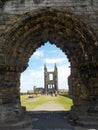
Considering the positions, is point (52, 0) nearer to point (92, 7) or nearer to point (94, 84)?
point (92, 7)

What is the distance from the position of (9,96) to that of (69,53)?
3.37 m

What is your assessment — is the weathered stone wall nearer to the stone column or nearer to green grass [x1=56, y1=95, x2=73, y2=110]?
the stone column

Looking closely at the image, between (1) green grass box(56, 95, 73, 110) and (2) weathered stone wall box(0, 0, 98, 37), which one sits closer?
(2) weathered stone wall box(0, 0, 98, 37)

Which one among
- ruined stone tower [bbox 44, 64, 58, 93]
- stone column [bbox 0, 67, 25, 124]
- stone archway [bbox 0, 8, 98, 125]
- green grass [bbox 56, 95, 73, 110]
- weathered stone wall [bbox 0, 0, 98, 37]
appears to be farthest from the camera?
ruined stone tower [bbox 44, 64, 58, 93]

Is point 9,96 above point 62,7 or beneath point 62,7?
beneath

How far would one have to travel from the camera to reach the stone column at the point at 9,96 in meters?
9.89

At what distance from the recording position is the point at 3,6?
10.9 m

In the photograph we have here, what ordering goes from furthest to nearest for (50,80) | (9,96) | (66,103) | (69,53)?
1. (50,80)
2. (66,103)
3. (69,53)
4. (9,96)

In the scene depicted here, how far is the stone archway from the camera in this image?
33.7 ft

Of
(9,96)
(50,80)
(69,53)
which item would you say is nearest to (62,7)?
(69,53)

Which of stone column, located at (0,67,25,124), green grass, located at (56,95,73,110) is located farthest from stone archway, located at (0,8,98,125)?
green grass, located at (56,95,73,110)

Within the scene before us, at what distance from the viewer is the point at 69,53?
39.1ft

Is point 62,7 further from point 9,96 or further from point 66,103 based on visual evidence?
point 66,103

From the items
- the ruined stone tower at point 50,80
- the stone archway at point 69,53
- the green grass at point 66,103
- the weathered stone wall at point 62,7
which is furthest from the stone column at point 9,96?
the ruined stone tower at point 50,80
